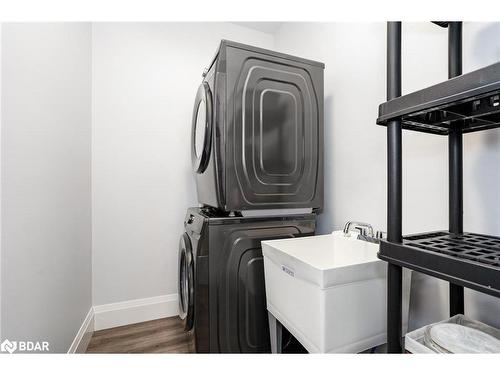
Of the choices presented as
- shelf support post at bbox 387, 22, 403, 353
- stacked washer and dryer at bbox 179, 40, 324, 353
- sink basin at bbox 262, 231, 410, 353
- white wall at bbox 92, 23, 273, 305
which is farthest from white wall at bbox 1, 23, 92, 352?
shelf support post at bbox 387, 22, 403, 353

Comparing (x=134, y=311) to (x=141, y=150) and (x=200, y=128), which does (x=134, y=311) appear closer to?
(x=141, y=150)

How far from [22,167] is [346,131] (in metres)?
1.58

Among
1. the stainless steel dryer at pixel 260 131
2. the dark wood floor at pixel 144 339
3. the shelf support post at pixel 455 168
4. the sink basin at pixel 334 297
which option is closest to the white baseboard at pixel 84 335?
the dark wood floor at pixel 144 339

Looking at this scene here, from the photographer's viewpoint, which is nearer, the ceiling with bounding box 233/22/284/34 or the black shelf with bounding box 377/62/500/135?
the black shelf with bounding box 377/62/500/135

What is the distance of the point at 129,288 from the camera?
6.30 feet

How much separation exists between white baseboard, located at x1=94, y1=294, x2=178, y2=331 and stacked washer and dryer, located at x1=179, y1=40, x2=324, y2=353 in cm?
78

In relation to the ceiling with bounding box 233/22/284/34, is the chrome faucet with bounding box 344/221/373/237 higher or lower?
lower

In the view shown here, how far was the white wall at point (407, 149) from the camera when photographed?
2.79 feet

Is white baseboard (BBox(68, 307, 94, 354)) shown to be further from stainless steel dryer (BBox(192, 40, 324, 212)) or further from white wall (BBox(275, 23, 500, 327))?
white wall (BBox(275, 23, 500, 327))

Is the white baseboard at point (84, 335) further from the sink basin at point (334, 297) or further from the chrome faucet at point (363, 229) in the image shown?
the chrome faucet at point (363, 229)

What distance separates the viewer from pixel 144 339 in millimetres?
1696

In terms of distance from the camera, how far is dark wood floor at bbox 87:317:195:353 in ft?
5.17

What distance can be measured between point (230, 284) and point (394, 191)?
87 centimetres

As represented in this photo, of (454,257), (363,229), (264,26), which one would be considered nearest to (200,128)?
(363,229)
